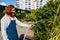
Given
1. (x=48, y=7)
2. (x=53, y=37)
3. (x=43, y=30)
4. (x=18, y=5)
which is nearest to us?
(x=53, y=37)

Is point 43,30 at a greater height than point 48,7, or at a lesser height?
lesser

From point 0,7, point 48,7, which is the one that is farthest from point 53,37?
point 0,7

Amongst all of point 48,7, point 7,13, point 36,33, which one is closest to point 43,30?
point 36,33

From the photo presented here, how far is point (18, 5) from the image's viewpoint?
9422 millimetres

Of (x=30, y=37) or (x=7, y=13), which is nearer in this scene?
(x=7, y=13)

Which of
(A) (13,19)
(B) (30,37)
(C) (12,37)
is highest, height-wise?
(A) (13,19)

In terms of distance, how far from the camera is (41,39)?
5059 millimetres

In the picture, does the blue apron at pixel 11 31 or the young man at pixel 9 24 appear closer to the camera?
the young man at pixel 9 24

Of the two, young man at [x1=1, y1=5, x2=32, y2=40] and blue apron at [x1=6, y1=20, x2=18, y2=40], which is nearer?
young man at [x1=1, y1=5, x2=32, y2=40]

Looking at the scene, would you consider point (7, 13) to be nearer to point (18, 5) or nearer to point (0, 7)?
point (18, 5)

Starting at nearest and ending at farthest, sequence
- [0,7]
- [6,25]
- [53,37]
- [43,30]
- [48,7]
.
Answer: [53,37]
[6,25]
[43,30]
[48,7]
[0,7]

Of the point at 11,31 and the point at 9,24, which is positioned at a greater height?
the point at 9,24

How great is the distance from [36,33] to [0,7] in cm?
526

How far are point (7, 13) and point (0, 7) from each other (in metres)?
6.00
